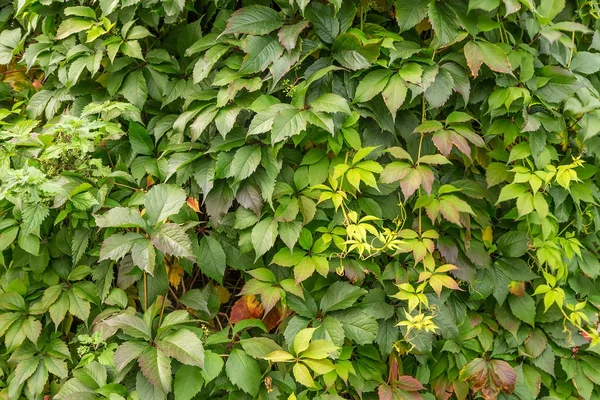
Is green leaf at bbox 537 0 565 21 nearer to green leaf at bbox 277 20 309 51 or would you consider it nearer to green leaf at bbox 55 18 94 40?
green leaf at bbox 277 20 309 51

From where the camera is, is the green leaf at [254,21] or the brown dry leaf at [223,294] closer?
the green leaf at [254,21]

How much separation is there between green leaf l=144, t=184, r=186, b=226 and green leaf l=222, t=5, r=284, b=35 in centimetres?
55

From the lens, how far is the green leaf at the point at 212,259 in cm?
181

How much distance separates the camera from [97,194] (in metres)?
1.82

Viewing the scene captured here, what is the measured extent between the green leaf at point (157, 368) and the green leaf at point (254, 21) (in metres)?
1.04

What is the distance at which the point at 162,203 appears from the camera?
1707 millimetres

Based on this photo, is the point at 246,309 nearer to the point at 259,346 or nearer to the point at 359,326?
the point at 259,346

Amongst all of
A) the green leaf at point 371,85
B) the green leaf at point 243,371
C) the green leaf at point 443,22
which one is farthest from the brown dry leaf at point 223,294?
the green leaf at point 443,22

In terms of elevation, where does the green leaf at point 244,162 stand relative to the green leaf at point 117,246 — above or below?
above

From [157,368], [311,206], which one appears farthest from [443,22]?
[157,368]

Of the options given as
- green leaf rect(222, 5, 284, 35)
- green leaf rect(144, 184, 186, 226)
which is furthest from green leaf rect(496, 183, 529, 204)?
green leaf rect(144, 184, 186, 226)

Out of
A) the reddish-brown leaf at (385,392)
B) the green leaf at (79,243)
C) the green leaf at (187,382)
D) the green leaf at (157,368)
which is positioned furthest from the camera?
the green leaf at (79,243)

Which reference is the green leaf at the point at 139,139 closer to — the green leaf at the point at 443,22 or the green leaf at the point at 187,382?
the green leaf at the point at 187,382

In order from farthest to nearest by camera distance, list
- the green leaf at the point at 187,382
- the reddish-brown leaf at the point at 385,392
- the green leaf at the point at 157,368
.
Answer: the reddish-brown leaf at the point at 385,392, the green leaf at the point at 187,382, the green leaf at the point at 157,368
